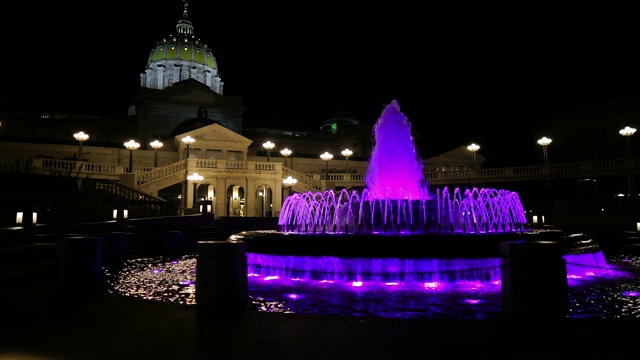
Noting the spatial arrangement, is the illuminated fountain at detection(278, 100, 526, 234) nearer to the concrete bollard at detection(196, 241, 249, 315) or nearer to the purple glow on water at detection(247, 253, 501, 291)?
the purple glow on water at detection(247, 253, 501, 291)

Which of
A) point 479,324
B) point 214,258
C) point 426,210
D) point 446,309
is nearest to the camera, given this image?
point 479,324

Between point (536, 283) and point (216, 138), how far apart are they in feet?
182

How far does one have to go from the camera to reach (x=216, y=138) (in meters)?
59.5

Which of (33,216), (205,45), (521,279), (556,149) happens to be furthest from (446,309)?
(205,45)

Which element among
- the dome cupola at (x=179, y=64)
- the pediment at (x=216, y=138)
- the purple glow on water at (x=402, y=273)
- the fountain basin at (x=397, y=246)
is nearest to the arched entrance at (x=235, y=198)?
the pediment at (x=216, y=138)

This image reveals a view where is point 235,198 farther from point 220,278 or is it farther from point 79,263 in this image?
point 220,278

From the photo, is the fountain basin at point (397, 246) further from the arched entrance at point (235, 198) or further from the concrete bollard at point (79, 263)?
the arched entrance at point (235, 198)

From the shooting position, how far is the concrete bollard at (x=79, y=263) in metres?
10.2

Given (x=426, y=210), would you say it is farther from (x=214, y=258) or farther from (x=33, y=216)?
(x=33, y=216)

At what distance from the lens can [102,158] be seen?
5828 centimetres

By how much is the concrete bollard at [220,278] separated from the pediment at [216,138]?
51974 mm

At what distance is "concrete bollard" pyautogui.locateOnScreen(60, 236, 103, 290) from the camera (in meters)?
10.2

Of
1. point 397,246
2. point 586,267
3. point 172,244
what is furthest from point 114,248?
point 586,267

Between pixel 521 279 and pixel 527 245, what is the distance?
1.74ft
